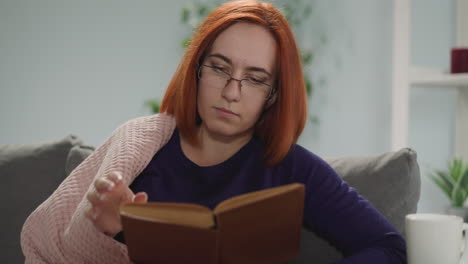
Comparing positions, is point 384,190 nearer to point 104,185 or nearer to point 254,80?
point 254,80

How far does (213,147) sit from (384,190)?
0.43m

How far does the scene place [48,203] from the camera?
1.09m

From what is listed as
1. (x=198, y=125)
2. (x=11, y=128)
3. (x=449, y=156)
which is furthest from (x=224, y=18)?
(x=11, y=128)

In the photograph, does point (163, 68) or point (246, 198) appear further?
point (163, 68)

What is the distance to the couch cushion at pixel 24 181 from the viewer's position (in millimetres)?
1529

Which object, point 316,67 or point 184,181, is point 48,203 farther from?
point 316,67

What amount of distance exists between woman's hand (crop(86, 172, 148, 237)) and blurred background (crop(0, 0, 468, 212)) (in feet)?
6.81

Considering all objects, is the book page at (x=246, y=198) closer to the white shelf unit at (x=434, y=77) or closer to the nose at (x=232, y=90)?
the nose at (x=232, y=90)

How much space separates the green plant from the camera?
2252 millimetres

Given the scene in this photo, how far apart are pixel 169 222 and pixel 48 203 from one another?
542 millimetres

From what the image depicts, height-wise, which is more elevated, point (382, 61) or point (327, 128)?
point (382, 61)

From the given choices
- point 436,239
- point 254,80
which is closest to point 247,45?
point 254,80

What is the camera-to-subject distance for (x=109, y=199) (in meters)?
0.79

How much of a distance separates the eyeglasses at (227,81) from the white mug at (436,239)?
415 mm
